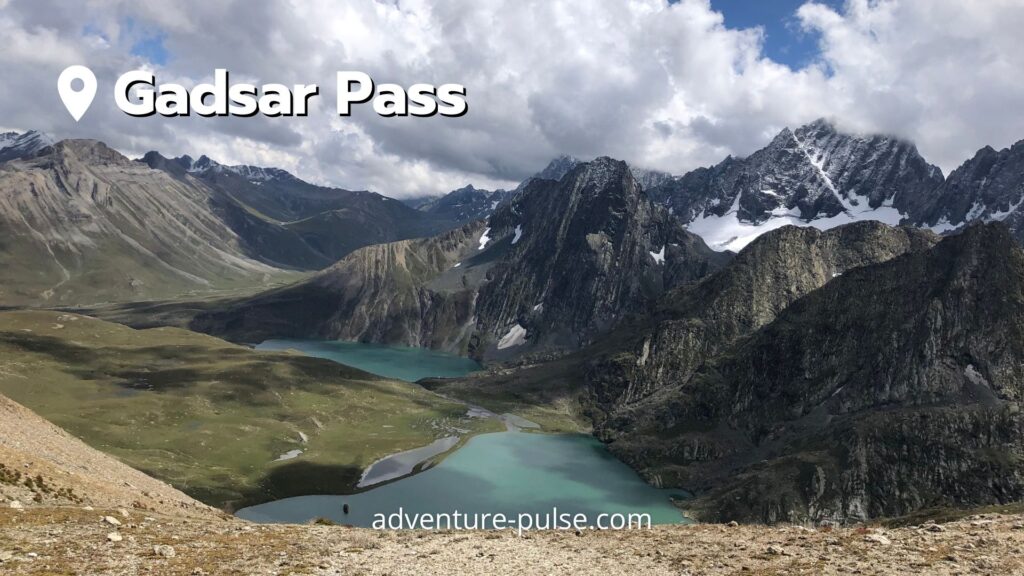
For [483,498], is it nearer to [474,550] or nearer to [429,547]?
[429,547]

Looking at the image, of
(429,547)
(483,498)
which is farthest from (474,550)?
(483,498)

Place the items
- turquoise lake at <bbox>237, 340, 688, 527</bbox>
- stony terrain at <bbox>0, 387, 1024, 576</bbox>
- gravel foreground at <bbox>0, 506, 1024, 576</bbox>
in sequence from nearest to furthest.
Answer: gravel foreground at <bbox>0, 506, 1024, 576</bbox>
stony terrain at <bbox>0, 387, 1024, 576</bbox>
turquoise lake at <bbox>237, 340, 688, 527</bbox>

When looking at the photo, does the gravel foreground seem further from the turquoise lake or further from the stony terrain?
the turquoise lake

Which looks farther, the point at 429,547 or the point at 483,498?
the point at 483,498

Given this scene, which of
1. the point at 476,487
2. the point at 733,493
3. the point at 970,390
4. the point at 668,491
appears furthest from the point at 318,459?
the point at 970,390

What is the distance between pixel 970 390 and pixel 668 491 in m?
94.4

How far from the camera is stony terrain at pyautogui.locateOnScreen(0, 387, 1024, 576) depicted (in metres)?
34.2

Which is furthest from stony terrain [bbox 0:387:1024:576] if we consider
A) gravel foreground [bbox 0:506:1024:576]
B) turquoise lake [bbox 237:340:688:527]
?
turquoise lake [bbox 237:340:688:527]

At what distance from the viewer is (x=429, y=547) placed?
44.2 m

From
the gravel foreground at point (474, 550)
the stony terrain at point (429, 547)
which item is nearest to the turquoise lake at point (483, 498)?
the stony terrain at point (429, 547)

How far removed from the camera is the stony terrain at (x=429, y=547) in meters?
34.2

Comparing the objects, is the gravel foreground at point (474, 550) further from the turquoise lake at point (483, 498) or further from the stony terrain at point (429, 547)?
the turquoise lake at point (483, 498)

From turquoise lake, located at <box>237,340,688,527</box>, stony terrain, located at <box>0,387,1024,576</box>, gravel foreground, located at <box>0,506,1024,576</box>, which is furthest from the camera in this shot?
turquoise lake, located at <box>237,340,688,527</box>

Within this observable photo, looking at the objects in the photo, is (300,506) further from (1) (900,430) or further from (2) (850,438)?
(1) (900,430)
